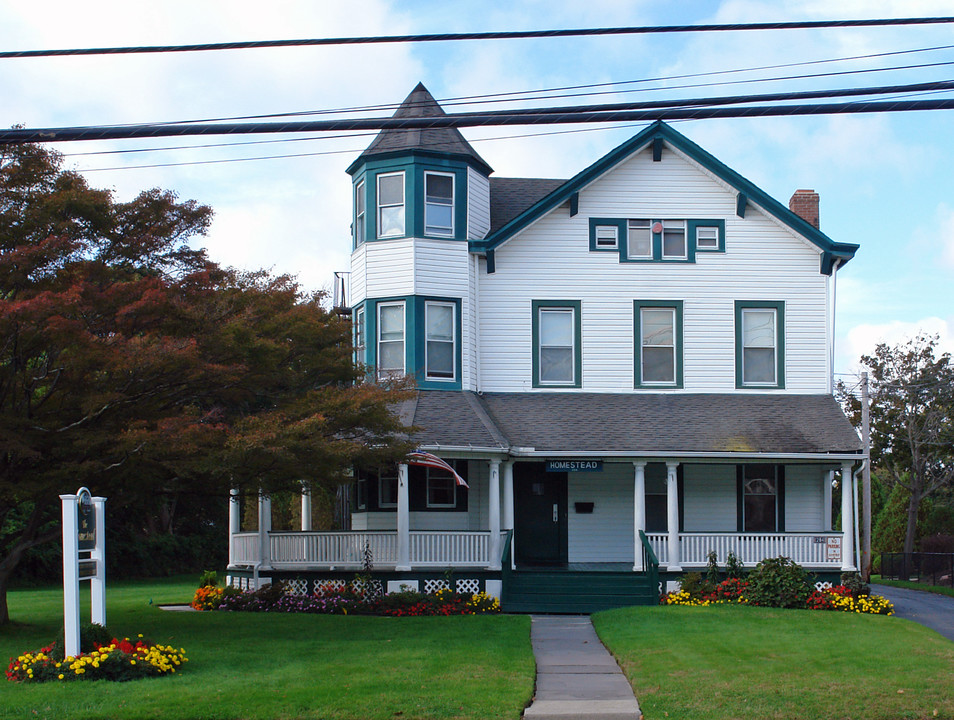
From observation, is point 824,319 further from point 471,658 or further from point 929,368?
point 929,368

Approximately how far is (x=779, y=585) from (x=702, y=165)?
946 cm

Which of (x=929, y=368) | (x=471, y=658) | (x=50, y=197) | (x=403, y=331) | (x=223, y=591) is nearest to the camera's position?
(x=471, y=658)

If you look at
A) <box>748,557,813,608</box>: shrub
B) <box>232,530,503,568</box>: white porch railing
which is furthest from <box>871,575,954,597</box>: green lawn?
<box>232,530,503,568</box>: white porch railing

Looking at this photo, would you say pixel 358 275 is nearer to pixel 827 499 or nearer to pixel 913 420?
pixel 827 499

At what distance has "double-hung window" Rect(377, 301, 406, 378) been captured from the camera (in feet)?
75.9

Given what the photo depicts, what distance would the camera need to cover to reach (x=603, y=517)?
2339 cm

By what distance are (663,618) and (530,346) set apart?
7896 mm

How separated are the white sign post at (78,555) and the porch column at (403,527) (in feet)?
25.6

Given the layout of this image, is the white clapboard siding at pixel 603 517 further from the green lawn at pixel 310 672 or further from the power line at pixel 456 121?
the power line at pixel 456 121

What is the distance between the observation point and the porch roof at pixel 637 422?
852 inches

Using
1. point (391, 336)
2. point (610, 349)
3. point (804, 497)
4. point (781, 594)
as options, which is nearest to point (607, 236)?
point (610, 349)

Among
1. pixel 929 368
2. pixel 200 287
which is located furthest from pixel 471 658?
pixel 929 368

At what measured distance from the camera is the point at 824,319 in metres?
24.0

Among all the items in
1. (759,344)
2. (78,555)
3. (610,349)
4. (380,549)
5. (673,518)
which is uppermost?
(759,344)
